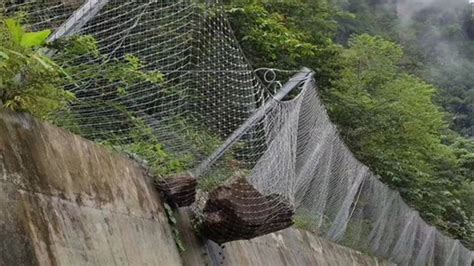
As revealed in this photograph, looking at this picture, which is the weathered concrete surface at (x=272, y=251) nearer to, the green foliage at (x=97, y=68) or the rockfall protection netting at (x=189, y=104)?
the rockfall protection netting at (x=189, y=104)

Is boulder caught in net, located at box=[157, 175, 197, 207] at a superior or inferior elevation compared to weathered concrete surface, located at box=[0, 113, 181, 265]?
superior

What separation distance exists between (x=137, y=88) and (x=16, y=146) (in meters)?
1.39

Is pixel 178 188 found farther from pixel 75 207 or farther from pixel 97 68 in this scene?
pixel 75 207

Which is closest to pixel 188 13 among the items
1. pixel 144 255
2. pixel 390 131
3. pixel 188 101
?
pixel 188 101

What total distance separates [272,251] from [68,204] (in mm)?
2793

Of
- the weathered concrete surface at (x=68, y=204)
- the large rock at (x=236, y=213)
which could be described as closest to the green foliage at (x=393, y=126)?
the large rock at (x=236, y=213)

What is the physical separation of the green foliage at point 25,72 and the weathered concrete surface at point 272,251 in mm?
1417

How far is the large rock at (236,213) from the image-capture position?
3.91 meters

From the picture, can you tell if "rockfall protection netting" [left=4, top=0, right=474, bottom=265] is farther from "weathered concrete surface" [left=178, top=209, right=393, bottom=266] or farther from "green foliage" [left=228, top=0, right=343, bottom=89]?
"green foliage" [left=228, top=0, right=343, bottom=89]

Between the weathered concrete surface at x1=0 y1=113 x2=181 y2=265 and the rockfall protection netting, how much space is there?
0.91 ft

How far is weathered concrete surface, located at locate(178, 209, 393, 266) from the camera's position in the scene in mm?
4047

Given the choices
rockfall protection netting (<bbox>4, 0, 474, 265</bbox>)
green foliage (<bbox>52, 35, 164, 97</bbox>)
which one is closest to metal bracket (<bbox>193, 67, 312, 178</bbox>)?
rockfall protection netting (<bbox>4, 0, 474, 265</bbox>)

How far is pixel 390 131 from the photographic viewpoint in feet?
36.8

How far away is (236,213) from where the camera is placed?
12.7 ft
